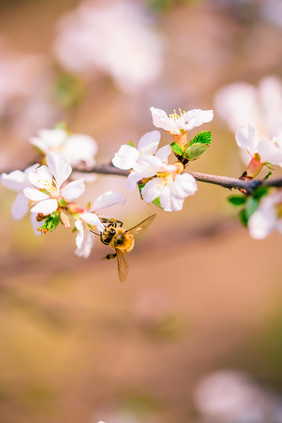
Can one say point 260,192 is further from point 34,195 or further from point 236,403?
point 236,403

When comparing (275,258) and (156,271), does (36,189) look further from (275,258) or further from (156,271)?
(275,258)

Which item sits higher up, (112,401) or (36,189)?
(36,189)

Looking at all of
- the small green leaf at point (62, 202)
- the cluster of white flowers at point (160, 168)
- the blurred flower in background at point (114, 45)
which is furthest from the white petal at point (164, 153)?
the blurred flower in background at point (114, 45)

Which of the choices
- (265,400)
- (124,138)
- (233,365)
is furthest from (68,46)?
(233,365)

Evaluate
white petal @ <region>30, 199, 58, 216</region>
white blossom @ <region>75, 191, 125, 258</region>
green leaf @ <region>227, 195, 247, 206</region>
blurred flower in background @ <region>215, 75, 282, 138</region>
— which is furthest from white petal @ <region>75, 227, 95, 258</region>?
blurred flower in background @ <region>215, 75, 282, 138</region>

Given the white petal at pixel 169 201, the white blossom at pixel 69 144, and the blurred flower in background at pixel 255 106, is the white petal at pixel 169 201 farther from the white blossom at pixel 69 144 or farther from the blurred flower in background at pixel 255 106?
the blurred flower in background at pixel 255 106

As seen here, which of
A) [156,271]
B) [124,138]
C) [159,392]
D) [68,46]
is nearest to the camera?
[68,46]
